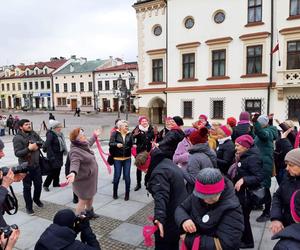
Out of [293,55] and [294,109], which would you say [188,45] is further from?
[294,109]

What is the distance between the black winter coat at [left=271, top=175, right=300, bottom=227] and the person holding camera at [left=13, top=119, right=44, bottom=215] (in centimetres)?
419

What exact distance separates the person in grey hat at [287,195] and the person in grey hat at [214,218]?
72 cm

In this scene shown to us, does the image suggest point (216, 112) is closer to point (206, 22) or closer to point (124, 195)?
point (206, 22)

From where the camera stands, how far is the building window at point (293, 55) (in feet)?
A: 61.6

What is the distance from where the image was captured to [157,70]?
80.7 ft

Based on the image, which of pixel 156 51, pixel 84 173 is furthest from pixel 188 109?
pixel 84 173

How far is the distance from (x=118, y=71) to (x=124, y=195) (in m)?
43.8

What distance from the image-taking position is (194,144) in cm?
363

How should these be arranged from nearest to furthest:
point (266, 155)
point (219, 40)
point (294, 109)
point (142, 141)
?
point (266, 155), point (142, 141), point (294, 109), point (219, 40)

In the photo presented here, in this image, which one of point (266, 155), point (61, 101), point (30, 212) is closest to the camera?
point (266, 155)

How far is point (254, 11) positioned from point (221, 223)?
68.4 feet

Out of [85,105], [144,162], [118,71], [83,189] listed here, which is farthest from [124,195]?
[85,105]

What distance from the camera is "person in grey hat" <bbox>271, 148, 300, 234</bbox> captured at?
2.71 m

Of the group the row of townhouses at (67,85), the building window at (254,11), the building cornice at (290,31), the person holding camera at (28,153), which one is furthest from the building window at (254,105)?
the row of townhouses at (67,85)
